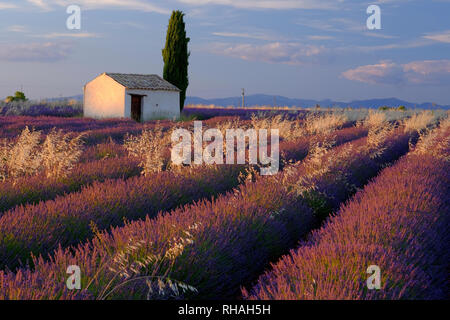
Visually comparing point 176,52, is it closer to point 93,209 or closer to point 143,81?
point 143,81

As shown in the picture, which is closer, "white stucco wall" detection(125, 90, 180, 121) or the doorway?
"white stucco wall" detection(125, 90, 180, 121)

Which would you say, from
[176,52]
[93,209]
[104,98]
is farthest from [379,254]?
[176,52]

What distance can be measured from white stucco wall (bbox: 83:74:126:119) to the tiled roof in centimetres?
43

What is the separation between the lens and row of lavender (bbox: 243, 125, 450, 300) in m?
2.72

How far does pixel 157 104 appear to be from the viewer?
26.7 m

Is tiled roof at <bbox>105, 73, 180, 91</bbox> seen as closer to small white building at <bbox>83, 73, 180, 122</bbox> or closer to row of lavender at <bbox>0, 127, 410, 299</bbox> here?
small white building at <bbox>83, 73, 180, 122</bbox>

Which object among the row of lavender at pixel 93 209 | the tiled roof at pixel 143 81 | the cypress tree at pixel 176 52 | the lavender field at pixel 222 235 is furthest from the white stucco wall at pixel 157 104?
the row of lavender at pixel 93 209

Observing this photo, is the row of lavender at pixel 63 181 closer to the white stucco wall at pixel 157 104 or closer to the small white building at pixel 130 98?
the small white building at pixel 130 98

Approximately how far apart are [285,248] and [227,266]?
114cm

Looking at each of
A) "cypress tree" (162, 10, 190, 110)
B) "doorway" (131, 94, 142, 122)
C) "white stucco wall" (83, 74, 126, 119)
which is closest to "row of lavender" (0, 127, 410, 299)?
"white stucco wall" (83, 74, 126, 119)

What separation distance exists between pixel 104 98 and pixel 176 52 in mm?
5923

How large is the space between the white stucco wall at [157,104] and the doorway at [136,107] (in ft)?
1.06

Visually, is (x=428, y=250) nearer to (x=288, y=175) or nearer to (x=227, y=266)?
(x=227, y=266)
